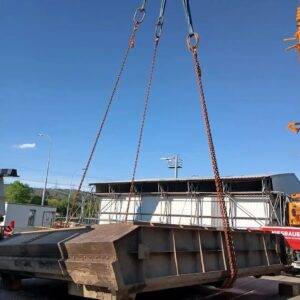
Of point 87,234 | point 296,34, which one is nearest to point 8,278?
point 87,234

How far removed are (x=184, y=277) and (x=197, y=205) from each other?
85.7ft

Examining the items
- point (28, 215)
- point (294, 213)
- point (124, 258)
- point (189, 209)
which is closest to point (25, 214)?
point (28, 215)

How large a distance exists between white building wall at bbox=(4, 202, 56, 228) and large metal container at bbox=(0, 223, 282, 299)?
1371 inches

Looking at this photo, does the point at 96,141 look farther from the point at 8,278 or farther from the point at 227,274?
the point at 227,274

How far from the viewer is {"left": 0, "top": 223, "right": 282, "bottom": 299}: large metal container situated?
629 centimetres

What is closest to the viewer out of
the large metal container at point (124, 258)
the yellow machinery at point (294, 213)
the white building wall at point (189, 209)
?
the large metal container at point (124, 258)

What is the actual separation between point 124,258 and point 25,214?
3972cm

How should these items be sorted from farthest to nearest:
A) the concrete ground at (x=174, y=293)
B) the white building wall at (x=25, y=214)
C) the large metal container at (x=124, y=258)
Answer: the white building wall at (x=25, y=214), the concrete ground at (x=174, y=293), the large metal container at (x=124, y=258)

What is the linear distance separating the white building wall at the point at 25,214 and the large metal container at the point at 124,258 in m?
34.8

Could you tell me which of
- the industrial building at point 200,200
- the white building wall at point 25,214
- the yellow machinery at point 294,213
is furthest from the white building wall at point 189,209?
the yellow machinery at point 294,213

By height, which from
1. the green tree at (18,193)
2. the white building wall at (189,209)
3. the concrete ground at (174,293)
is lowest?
the concrete ground at (174,293)

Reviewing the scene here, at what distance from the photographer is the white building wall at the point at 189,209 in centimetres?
2986

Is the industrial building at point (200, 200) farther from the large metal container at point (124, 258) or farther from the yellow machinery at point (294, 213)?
the large metal container at point (124, 258)

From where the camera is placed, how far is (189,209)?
3344 centimetres
